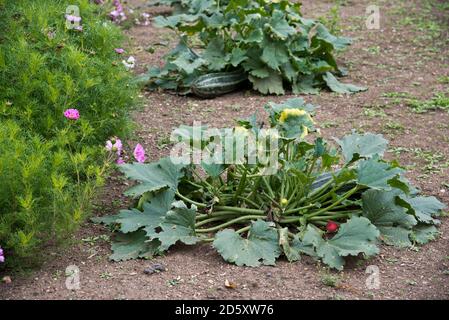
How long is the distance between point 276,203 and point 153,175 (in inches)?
26.5

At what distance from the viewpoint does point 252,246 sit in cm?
368

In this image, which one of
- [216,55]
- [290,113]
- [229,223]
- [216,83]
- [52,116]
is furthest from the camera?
[216,55]

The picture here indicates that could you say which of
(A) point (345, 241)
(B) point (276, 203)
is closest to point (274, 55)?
(B) point (276, 203)

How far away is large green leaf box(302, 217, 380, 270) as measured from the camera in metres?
3.60

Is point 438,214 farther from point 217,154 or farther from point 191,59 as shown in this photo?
point 191,59

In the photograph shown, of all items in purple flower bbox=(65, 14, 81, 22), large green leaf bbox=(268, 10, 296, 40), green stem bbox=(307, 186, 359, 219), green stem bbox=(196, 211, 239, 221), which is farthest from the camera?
large green leaf bbox=(268, 10, 296, 40)

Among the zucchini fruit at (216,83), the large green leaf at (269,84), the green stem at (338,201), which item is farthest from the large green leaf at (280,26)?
the green stem at (338,201)

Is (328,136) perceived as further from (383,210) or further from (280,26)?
(383,210)

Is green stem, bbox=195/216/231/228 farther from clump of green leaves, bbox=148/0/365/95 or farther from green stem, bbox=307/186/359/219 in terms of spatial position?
clump of green leaves, bbox=148/0/365/95

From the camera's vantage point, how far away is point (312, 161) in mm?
4023

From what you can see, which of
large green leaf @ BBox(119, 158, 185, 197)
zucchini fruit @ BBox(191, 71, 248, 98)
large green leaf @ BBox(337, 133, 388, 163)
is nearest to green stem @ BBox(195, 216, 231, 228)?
large green leaf @ BBox(119, 158, 185, 197)

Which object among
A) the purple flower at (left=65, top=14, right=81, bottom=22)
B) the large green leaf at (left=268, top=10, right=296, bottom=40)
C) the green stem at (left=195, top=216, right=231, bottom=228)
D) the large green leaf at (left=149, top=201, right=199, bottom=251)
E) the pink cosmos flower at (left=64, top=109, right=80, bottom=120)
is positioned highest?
the purple flower at (left=65, top=14, right=81, bottom=22)

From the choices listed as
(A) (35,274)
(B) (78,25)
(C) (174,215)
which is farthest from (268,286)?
(B) (78,25)

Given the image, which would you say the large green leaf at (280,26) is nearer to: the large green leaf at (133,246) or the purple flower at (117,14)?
the purple flower at (117,14)
